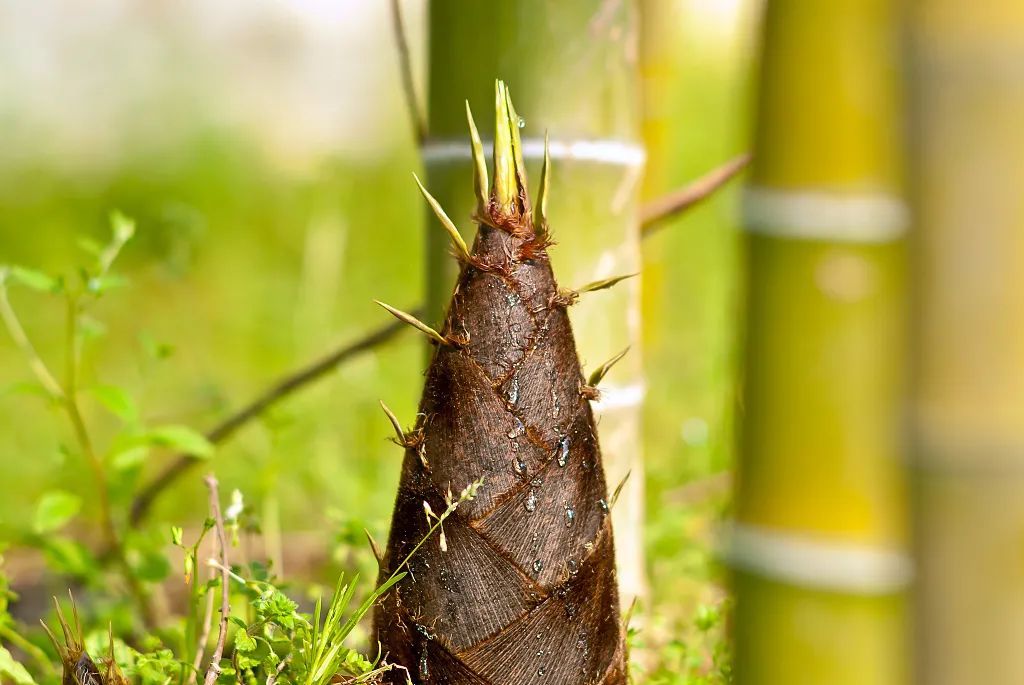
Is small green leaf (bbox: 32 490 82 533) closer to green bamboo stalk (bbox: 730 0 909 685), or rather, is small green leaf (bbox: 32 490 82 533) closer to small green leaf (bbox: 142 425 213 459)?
small green leaf (bbox: 142 425 213 459)

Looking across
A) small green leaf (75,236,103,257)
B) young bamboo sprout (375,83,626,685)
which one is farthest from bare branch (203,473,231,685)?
small green leaf (75,236,103,257)

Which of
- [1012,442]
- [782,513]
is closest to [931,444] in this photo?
[1012,442]

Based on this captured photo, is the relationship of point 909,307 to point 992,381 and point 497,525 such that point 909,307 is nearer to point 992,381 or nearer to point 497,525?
point 992,381

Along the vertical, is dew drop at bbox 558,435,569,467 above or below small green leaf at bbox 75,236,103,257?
below

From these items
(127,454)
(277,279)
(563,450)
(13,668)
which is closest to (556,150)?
(563,450)

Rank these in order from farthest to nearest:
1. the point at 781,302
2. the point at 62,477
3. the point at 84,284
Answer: the point at 62,477 → the point at 84,284 → the point at 781,302

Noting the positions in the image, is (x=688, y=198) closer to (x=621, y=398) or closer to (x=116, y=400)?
(x=621, y=398)
